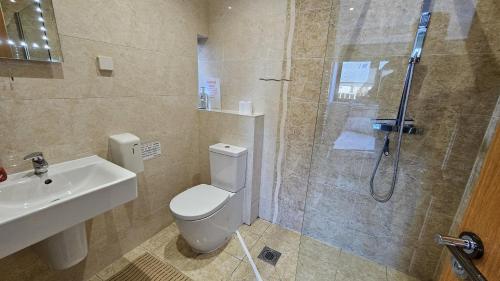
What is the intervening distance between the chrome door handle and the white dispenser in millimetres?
1537

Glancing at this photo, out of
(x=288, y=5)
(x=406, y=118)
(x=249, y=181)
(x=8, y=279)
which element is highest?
(x=288, y=5)

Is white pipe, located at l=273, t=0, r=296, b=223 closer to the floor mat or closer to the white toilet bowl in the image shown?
the white toilet bowl

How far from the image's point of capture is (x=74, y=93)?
118 cm

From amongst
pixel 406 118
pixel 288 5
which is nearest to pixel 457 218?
pixel 406 118

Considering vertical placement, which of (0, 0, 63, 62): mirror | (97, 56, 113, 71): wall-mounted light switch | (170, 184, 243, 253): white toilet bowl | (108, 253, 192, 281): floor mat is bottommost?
(108, 253, 192, 281): floor mat

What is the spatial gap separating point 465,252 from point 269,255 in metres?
1.35

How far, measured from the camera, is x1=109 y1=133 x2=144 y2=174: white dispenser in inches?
51.9

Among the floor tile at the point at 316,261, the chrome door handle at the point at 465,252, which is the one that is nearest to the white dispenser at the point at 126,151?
the floor tile at the point at 316,261

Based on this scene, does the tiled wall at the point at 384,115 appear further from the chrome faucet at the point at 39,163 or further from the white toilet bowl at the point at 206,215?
the chrome faucet at the point at 39,163

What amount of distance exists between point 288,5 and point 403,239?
1905 mm

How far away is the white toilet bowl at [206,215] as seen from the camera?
142cm

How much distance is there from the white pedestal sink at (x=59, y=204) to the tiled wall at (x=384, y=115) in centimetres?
131

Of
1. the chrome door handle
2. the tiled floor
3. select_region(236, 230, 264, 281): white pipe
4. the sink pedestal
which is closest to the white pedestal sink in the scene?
the sink pedestal

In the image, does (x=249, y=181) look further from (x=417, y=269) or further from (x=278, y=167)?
(x=417, y=269)
